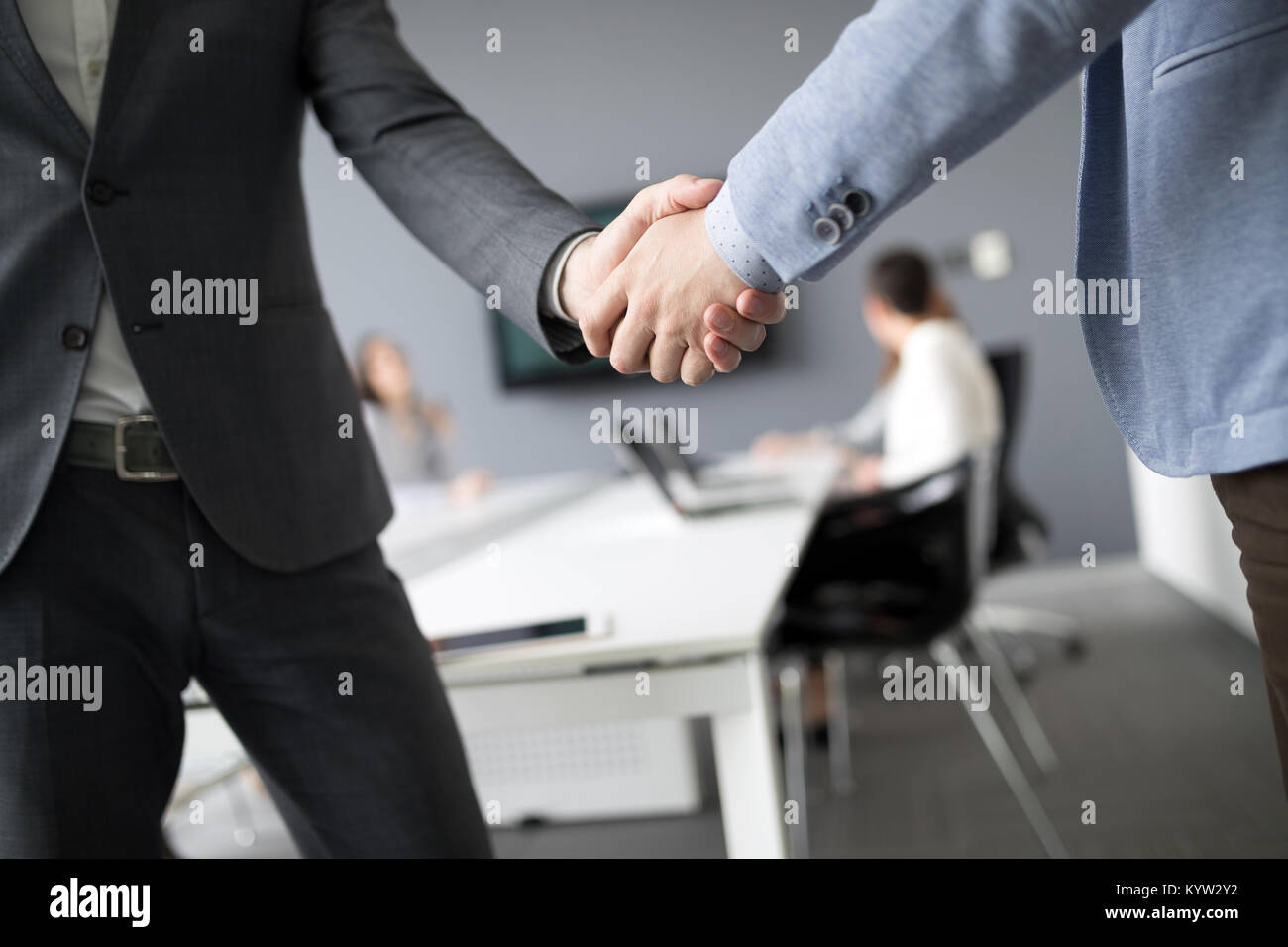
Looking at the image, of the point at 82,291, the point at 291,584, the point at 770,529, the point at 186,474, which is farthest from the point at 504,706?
the point at 770,529

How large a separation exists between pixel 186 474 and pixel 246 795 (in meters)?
2.59

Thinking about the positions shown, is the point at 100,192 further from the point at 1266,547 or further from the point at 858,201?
the point at 1266,547

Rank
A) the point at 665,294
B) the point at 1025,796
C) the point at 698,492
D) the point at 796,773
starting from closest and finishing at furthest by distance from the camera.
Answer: the point at 665,294 → the point at 1025,796 → the point at 796,773 → the point at 698,492

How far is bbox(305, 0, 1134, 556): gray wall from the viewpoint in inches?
220

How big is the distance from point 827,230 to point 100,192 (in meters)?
0.58

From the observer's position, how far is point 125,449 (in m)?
0.94

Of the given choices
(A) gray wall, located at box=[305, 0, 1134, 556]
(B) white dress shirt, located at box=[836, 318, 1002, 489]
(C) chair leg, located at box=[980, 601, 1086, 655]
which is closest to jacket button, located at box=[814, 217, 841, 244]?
(B) white dress shirt, located at box=[836, 318, 1002, 489]

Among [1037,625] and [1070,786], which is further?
[1037,625]

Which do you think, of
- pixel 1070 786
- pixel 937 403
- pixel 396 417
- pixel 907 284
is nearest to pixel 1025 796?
pixel 1070 786

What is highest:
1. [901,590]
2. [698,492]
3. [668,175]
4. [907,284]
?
[668,175]

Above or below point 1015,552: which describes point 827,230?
above

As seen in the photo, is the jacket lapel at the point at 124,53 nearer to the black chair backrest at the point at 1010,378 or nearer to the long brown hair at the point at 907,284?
the long brown hair at the point at 907,284

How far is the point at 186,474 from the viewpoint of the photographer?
3.12 ft

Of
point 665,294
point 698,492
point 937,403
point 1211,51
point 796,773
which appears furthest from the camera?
point 937,403
